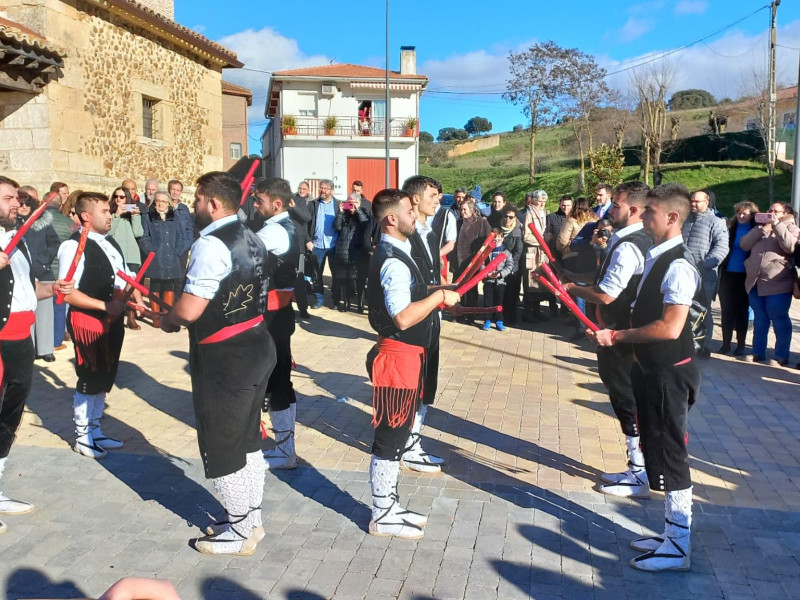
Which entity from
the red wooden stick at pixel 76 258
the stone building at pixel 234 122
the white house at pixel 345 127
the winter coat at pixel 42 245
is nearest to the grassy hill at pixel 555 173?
the white house at pixel 345 127

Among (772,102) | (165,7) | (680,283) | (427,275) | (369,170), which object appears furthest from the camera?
(369,170)

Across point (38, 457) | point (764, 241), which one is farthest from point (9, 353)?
point (764, 241)

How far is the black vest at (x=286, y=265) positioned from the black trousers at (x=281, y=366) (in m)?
0.18

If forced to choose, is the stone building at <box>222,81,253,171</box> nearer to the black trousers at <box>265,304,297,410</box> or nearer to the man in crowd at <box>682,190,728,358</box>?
the man in crowd at <box>682,190,728,358</box>

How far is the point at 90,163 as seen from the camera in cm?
1286

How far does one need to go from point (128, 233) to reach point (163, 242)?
0.59 meters

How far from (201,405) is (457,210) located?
807 cm

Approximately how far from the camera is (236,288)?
363cm

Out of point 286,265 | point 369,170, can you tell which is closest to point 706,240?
point 286,265

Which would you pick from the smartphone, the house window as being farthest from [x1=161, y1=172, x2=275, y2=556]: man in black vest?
the house window

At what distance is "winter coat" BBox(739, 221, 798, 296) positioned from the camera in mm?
8008

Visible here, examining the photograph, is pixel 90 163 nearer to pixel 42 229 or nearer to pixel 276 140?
pixel 42 229

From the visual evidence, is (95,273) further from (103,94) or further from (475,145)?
(475,145)

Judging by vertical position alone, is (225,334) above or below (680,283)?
below
